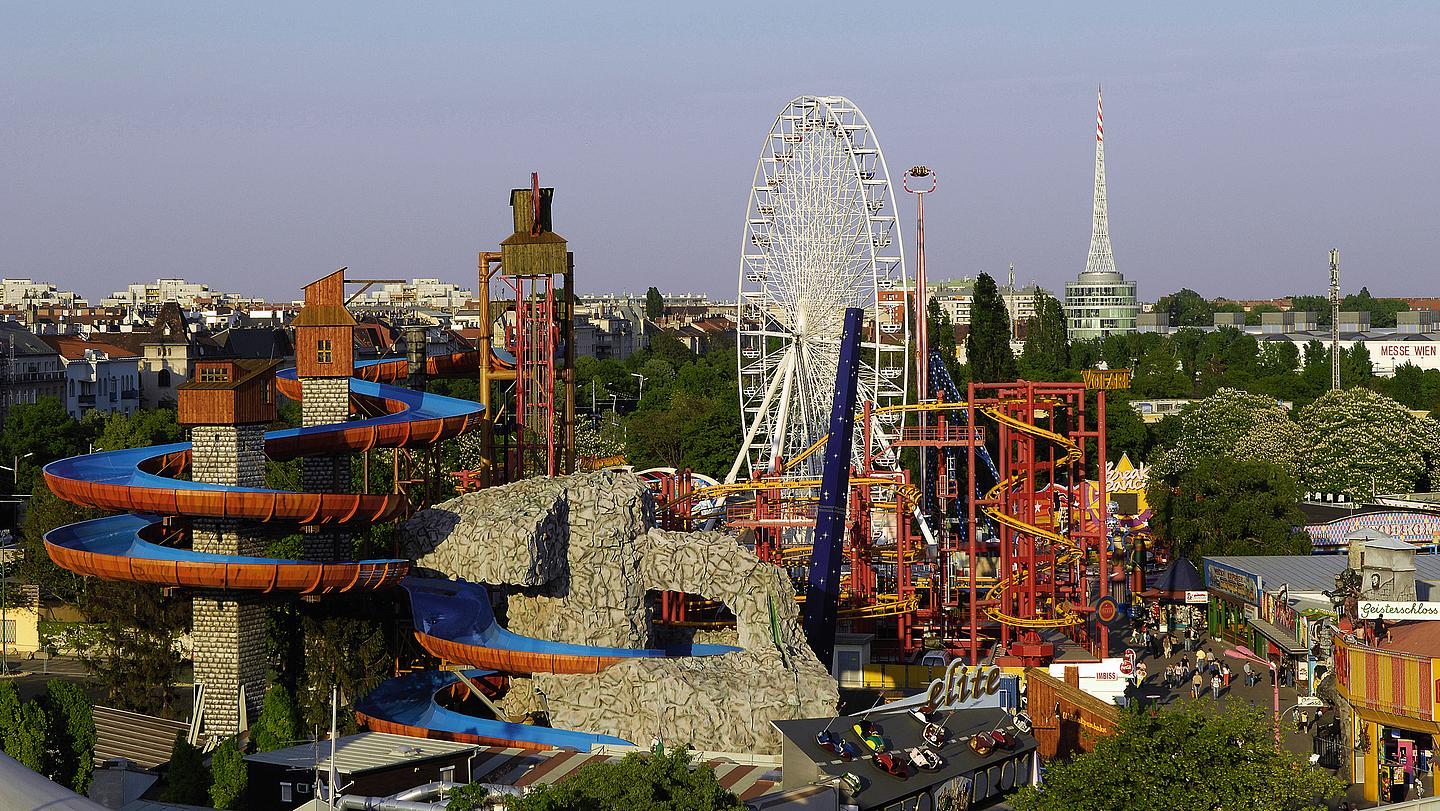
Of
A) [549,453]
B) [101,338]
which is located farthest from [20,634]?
[101,338]

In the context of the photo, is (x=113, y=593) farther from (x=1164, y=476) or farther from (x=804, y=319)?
(x=1164, y=476)

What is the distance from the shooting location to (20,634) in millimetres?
66875

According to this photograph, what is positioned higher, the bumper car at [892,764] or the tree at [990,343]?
the tree at [990,343]

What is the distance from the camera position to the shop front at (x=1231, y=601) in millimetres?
58906

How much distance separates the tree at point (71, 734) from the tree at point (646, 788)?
1231 cm

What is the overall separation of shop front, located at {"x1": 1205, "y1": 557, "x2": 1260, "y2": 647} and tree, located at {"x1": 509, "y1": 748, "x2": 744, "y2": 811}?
2979 centimetres

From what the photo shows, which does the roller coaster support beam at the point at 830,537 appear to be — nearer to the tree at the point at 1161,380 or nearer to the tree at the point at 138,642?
the tree at the point at 138,642

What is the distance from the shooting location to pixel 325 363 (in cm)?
5075

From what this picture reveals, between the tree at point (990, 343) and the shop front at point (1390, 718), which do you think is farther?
the tree at point (990, 343)

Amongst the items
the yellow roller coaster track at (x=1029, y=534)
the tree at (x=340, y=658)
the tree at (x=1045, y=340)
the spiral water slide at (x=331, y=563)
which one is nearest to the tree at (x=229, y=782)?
the spiral water slide at (x=331, y=563)

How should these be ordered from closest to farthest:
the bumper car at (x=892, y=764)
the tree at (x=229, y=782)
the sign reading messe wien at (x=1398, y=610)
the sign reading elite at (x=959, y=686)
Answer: the bumper car at (x=892, y=764)
the tree at (x=229, y=782)
the sign reading elite at (x=959, y=686)
the sign reading messe wien at (x=1398, y=610)

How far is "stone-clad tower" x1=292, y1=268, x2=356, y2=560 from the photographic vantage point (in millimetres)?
50438

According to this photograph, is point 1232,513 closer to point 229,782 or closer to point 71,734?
point 229,782

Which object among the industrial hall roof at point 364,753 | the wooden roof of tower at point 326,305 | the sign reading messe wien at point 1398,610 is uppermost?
the wooden roof of tower at point 326,305
